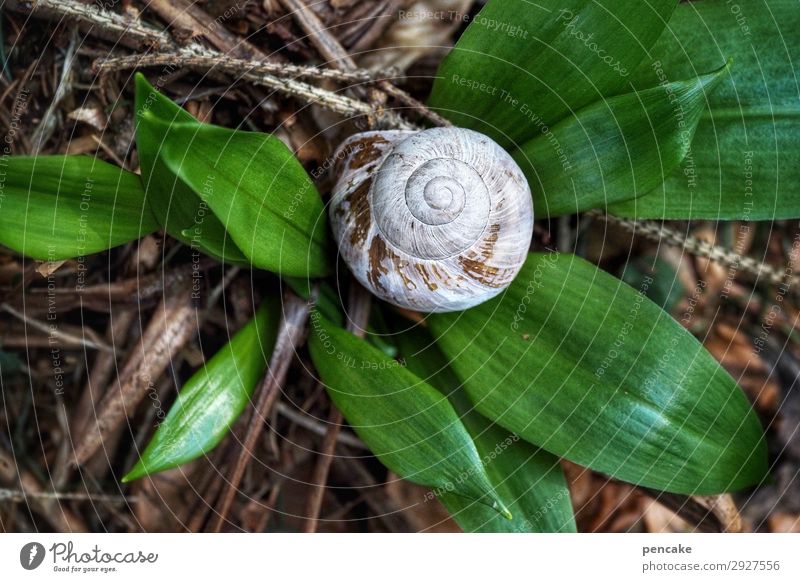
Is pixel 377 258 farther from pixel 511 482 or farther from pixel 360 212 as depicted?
pixel 511 482

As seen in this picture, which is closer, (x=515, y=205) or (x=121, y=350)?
(x=515, y=205)

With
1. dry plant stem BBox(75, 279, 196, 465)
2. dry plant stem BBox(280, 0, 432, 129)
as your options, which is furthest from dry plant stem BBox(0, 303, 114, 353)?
dry plant stem BBox(280, 0, 432, 129)

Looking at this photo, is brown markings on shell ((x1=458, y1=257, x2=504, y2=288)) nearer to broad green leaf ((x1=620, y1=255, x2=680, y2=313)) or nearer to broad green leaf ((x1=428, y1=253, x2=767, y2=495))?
broad green leaf ((x1=428, y1=253, x2=767, y2=495))

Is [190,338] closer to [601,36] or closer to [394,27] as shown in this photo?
[394,27]

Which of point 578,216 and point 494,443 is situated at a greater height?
point 578,216

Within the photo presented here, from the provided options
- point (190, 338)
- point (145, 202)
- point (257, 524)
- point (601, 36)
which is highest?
point (601, 36)
